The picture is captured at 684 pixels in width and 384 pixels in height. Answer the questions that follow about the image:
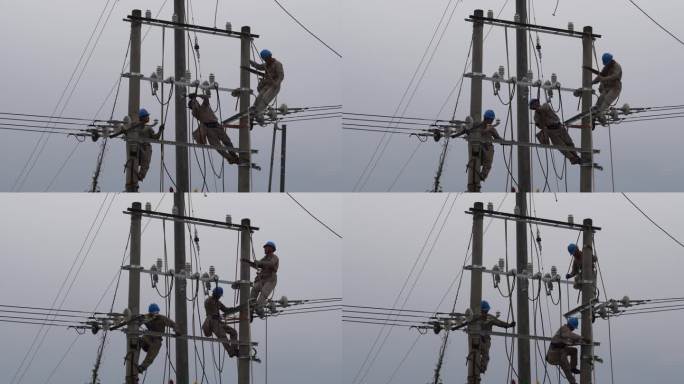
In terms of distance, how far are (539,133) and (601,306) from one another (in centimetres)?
A: 300

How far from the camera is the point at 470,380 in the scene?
28.7 m

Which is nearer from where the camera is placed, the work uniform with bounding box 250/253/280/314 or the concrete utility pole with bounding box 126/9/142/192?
the concrete utility pole with bounding box 126/9/142/192

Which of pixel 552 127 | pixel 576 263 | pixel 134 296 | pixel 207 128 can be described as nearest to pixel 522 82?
pixel 552 127

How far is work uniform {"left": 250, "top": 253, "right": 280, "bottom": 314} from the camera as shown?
96.6 feet

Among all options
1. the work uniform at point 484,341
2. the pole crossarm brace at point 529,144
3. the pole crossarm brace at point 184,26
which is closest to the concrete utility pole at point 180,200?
the pole crossarm brace at point 184,26

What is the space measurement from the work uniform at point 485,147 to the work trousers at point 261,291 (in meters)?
3.74

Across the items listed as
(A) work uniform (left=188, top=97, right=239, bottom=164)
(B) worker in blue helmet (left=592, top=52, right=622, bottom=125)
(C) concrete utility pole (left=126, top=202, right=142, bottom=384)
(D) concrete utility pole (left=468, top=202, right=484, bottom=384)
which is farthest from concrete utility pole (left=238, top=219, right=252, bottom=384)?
(B) worker in blue helmet (left=592, top=52, right=622, bottom=125)

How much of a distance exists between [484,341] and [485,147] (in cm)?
308

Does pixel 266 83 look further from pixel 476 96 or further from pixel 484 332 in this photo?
pixel 484 332

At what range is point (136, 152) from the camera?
94.0 ft

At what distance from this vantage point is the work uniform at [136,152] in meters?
28.6

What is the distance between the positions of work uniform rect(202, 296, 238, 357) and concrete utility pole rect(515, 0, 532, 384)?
463 centimetres

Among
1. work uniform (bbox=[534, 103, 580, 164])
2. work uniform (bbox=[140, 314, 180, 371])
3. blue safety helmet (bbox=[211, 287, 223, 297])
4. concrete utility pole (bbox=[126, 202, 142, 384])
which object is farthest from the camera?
work uniform (bbox=[534, 103, 580, 164])

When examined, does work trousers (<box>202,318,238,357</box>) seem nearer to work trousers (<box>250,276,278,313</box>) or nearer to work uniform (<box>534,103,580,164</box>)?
Answer: work trousers (<box>250,276,278,313</box>)
